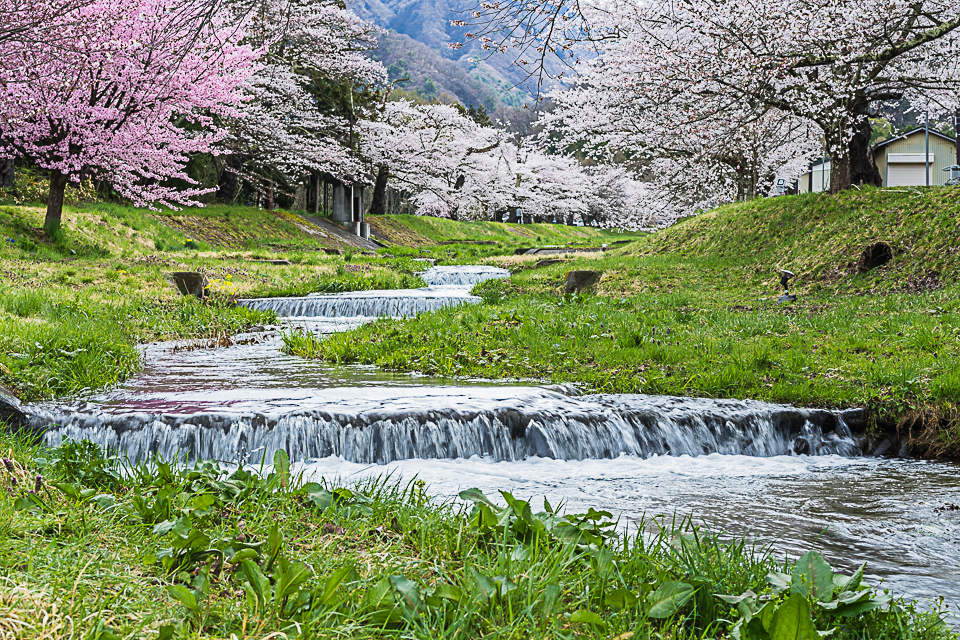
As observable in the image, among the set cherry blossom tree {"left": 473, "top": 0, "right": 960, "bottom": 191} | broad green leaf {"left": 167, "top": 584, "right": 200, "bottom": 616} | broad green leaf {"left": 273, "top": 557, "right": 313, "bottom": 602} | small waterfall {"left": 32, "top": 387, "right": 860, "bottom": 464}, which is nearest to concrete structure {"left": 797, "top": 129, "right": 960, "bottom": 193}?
cherry blossom tree {"left": 473, "top": 0, "right": 960, "bottom": 191}

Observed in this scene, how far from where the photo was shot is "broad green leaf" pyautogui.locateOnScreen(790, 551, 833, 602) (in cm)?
228

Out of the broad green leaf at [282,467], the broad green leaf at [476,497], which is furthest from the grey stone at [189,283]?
the broad green leaf at [476,497]

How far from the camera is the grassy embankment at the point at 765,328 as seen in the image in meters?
6.52

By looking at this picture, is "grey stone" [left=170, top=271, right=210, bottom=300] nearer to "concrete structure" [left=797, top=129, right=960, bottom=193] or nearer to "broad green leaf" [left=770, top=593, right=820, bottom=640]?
"broad green leaf" [left=770, top=593, right=820, bottom=640]

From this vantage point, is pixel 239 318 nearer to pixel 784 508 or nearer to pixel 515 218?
pixel 784 508

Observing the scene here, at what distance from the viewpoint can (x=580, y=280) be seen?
13.6 metres

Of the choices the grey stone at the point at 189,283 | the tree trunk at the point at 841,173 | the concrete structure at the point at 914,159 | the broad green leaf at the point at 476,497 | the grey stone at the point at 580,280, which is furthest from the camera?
the concrete structure at the point at 914,159

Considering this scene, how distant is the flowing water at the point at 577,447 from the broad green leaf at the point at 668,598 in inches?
60.5

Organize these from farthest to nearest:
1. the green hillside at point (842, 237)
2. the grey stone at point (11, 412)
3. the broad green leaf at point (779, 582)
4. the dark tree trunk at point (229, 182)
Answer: the dark tree trunk at point (229, 182)
the green hillside at point (842, 237)
the grey stone at point (11, 412)
the broad green leaf at point (779, 582)

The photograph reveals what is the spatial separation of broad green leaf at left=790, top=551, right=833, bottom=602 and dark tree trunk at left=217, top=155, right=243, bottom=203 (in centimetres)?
3125

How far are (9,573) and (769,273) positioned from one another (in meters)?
14.3

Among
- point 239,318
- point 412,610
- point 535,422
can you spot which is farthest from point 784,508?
point 239,318

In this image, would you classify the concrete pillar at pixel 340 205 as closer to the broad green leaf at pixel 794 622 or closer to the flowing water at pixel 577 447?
the flowing water at pixel 577 447

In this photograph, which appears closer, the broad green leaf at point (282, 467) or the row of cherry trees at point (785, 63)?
the broad green leaf at point (282, 467)
